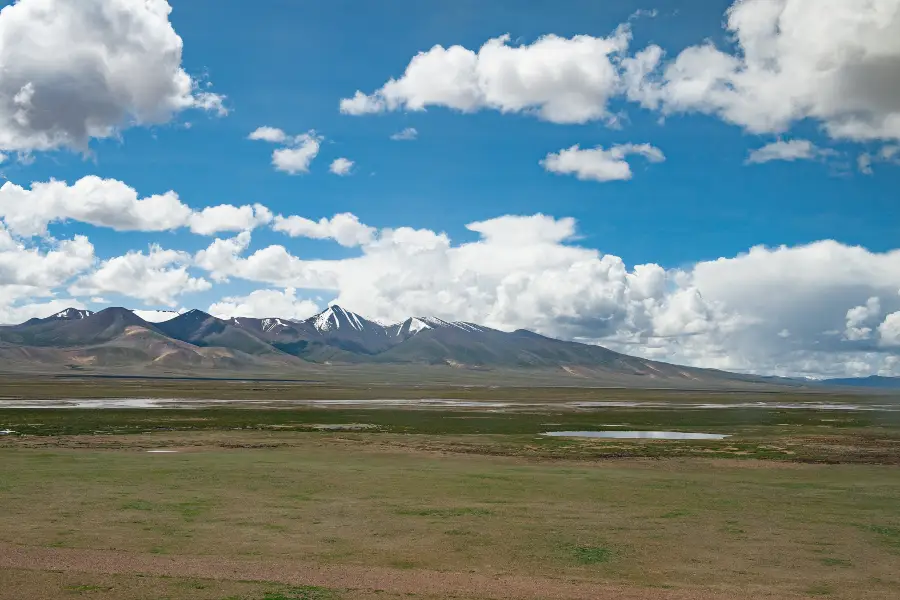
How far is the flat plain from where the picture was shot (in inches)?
797

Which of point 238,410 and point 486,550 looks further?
point 238,410

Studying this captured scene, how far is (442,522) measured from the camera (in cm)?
2838

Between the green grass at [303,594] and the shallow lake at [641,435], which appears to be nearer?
the green grass at [303,594]

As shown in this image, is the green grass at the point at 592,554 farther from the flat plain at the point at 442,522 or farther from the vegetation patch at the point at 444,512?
the vegetation patch at the point at 444,512

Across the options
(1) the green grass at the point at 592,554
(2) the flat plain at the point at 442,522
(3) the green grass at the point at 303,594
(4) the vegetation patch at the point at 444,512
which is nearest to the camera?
(3) the green grass at the point at 303,594

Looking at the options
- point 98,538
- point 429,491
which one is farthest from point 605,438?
point 98,538

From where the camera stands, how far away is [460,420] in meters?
92.8

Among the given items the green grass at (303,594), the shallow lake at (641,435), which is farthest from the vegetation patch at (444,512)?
the shallow lake at (641,435)

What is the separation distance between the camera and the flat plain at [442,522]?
2025 centimetres

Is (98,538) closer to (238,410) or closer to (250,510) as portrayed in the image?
(250,510)

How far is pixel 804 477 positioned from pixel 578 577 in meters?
27.7

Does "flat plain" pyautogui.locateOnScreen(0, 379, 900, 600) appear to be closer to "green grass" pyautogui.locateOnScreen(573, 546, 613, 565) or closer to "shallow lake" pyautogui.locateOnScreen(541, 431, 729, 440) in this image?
"green grass" pyautogui.locateOnScreen(573, 546, 613, 565)

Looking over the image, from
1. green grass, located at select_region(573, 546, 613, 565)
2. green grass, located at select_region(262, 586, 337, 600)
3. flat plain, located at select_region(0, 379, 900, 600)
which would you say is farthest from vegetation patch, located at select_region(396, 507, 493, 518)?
green grass, located at select_region(262, 586, 337, 600)

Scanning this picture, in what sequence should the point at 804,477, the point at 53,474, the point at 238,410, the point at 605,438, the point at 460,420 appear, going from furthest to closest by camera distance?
the point at 238,410 < the point at 460,420 < the point at 605,438 < the point at 804,477 < the point at 53,474
